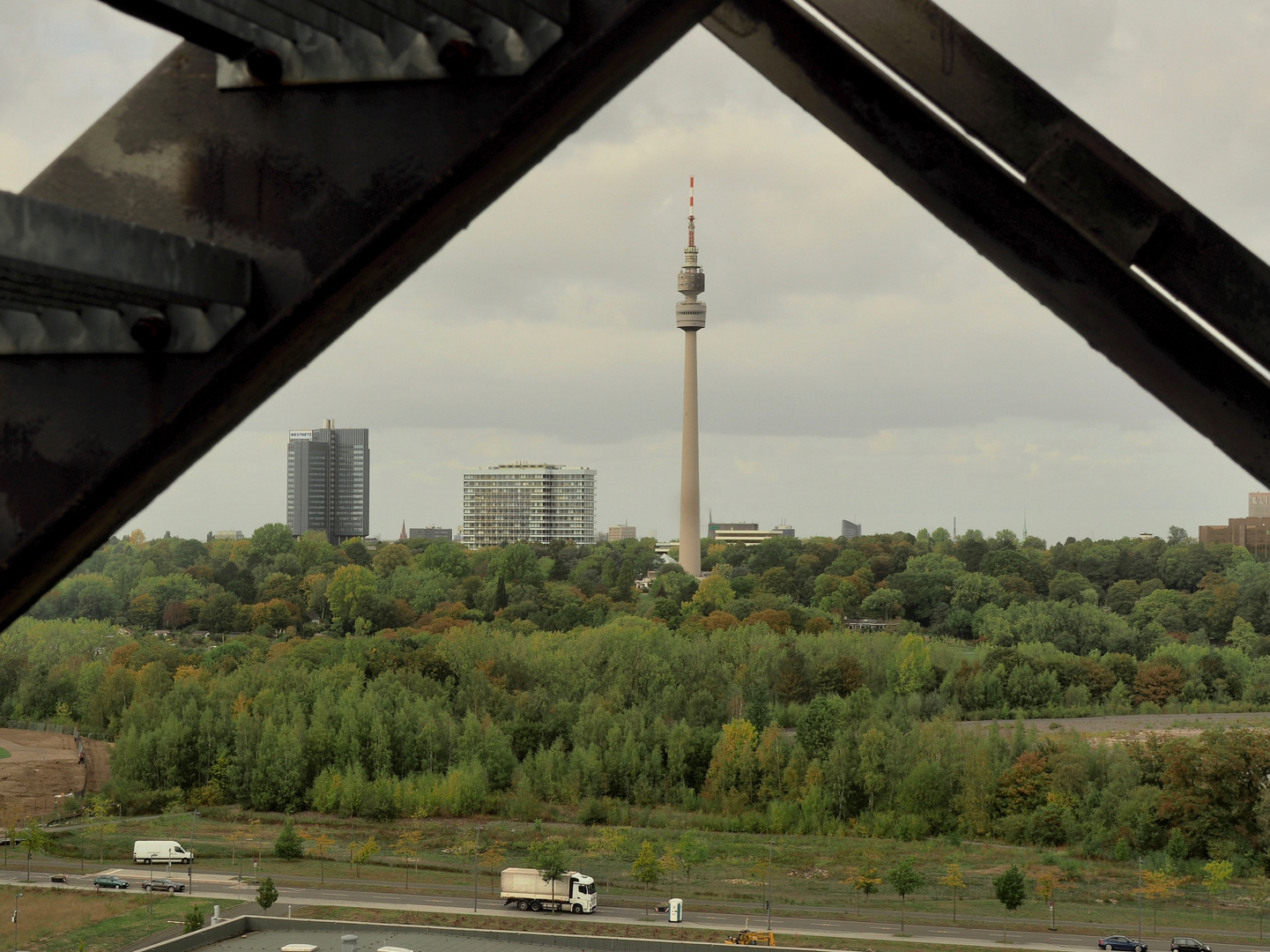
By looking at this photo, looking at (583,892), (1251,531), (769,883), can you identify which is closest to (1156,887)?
(769,883)

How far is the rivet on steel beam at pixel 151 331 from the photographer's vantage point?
40.6 inches

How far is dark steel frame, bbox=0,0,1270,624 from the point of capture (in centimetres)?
102

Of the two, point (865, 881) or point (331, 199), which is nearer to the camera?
point (331, 199)

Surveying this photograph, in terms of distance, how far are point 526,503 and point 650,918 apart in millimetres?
68419

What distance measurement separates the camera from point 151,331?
103 cm

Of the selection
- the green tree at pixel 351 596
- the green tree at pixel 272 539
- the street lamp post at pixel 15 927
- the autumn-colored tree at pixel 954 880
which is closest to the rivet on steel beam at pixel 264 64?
the street lamp post at pixel 15 927

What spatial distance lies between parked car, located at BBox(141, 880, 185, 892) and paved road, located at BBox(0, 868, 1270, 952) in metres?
0.36

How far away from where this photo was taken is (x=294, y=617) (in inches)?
2189

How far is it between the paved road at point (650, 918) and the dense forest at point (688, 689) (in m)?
5.74

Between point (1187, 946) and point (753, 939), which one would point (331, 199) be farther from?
point (1187, 946)

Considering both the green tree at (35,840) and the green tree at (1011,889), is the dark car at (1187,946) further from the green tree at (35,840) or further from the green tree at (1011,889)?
the green tree at (35,840)

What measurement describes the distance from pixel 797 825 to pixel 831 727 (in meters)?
3.96

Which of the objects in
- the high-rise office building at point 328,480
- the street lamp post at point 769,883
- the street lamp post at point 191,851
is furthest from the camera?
the high-rise office building at point 328,480

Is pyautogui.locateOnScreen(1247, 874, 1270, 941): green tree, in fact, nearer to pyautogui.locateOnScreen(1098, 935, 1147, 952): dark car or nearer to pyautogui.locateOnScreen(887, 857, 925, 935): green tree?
pyautogui.locateOnScreen(1098, 935, 1147, 952): dark car
